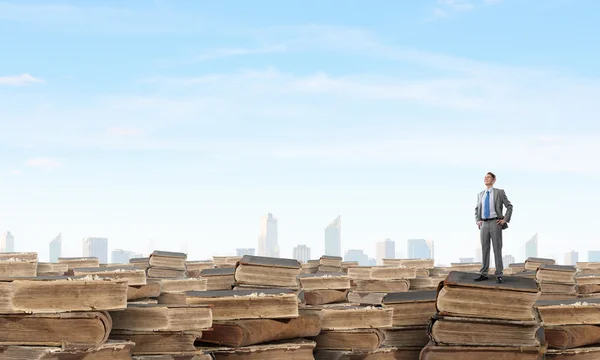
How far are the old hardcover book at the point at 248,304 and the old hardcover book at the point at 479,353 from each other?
2812 mm

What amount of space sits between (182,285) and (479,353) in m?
9.57

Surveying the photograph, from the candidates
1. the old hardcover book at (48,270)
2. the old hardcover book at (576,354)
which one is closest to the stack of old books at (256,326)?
the old hardcover book at (576,354)

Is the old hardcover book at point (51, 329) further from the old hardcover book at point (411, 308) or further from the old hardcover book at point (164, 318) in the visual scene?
the old hardcover book at point (411, 308)

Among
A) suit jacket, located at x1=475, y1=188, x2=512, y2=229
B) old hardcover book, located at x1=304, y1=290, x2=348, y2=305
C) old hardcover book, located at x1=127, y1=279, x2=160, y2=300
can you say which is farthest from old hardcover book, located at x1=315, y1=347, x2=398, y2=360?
old hardcover book, located at x1=304, y1=290, x2=348, y2=305

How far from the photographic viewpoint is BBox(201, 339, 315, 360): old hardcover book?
14.8m

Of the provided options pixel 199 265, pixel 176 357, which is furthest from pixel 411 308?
pixel 199 265

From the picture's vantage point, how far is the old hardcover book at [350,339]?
16.6 metres

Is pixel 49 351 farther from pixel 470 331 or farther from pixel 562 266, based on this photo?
pixel 562 266

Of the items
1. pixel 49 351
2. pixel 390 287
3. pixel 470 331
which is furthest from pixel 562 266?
pixel 49 351

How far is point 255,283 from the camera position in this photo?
1858 centimetres

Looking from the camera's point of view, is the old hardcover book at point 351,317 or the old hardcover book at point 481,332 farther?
the old hardcover book at point 351,317

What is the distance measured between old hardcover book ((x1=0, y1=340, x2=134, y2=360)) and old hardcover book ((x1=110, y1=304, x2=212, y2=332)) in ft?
3.58

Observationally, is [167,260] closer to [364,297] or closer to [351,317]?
[364,297]

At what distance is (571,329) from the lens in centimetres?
1688
